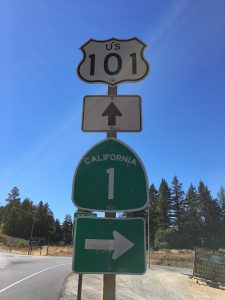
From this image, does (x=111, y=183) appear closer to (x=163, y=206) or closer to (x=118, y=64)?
(x=118, y=64)

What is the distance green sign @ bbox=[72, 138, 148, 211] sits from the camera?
3.96 m

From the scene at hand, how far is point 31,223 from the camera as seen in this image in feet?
490

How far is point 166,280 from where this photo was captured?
37719 millimetres

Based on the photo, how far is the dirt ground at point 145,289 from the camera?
23016mm

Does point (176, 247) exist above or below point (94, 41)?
above

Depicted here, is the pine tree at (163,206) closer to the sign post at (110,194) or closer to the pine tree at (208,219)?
the pine tree at (208,219)

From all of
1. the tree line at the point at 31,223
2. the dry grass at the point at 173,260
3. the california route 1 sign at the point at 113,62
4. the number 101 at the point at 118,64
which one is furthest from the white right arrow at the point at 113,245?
the tree line at the point at 31,223

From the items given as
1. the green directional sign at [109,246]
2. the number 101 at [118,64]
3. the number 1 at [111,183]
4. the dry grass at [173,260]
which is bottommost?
the green directional sign at [109,246]

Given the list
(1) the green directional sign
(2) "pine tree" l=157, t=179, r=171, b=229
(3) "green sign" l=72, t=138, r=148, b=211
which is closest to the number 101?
(3) "green sign" l=72, t=138, r=148, b=211

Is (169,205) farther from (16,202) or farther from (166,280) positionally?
(166,280)

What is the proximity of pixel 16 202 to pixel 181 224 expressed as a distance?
2507 inches

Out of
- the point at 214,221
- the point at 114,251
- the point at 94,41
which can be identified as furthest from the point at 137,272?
the point at 214,221

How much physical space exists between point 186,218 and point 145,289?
11130cm

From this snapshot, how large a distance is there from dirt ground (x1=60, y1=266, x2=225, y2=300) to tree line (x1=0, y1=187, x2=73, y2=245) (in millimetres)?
103675
